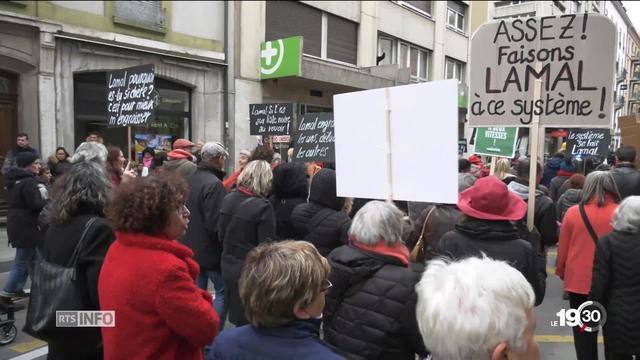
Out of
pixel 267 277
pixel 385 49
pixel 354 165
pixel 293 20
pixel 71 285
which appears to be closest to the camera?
pixel 267 277

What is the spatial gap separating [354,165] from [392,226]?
35.0 inches

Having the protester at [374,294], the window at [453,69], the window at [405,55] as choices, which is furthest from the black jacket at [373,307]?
the window at [453,69]

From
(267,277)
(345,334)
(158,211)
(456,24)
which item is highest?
(456,24)

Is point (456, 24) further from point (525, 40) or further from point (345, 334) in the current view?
point (345, 334)

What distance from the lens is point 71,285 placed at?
7.94ft

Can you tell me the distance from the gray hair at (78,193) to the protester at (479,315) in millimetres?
1868

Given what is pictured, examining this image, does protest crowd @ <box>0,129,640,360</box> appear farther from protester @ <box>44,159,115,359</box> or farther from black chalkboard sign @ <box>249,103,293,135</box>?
black chalkboard sign @ <box>249,103,293,135</box>

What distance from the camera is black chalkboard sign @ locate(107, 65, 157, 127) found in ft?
20.5

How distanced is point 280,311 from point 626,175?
5702mm

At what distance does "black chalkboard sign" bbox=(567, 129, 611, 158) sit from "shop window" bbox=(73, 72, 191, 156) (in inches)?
399

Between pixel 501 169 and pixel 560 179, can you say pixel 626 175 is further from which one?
pixel 560 179

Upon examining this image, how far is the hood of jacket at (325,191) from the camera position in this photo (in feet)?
13.1

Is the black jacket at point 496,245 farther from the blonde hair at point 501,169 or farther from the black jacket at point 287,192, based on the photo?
the blonde hair at point 501,169

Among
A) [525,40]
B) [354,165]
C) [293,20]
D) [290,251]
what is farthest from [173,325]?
[293,20]
